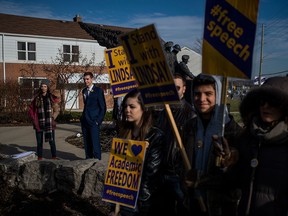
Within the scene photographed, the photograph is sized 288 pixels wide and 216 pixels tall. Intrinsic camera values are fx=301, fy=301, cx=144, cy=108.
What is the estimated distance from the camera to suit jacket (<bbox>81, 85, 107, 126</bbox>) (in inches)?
231

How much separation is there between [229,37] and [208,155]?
828 mm

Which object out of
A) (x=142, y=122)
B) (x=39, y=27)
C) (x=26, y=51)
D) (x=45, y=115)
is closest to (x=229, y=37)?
(x=142, y=122)

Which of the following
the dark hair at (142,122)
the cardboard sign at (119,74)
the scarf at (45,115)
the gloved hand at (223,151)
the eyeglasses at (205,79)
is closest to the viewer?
the gloved hand at (223,151)

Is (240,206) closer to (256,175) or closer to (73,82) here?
(256,175)

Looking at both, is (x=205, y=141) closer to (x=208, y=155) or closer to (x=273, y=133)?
(x=208, y=155)

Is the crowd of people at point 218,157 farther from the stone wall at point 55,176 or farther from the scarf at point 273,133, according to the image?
the stone wall at point 55,176

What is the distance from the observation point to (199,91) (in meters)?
2.33

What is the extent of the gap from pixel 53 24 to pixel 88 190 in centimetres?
2651

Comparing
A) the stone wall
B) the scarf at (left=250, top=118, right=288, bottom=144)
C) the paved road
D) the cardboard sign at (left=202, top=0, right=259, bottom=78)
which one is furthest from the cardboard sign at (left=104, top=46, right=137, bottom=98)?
the paved road

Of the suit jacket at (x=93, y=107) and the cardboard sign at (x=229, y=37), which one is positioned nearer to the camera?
the cardboard sign at (x=229, y=37)

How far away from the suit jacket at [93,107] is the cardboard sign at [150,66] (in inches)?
146

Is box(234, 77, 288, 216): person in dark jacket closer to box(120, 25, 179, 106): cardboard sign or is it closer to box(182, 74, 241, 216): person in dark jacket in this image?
box(182, 74, 241, 216): person in dark jacket

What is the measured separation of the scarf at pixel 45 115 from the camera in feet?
20.9

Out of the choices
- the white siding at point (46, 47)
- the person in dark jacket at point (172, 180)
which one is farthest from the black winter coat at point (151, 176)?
the white siding at point (46, 47)
